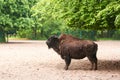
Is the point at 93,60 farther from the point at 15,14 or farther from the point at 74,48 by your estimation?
the point at 15,14

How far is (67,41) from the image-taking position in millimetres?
16812

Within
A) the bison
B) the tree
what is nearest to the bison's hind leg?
the bison

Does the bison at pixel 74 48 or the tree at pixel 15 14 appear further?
the tree at pixel 15 14

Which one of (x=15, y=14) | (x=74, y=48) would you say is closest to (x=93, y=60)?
(x=74, y=48)

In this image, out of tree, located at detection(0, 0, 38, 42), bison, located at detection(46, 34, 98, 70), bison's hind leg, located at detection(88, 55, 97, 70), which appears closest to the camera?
bison, located at detection(46, 34, 98, 70)

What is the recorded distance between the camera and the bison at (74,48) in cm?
1627

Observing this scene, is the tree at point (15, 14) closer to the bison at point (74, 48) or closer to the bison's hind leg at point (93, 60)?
the bison at point (74, 48)

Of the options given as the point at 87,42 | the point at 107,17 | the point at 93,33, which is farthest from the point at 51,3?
the point at 93,33

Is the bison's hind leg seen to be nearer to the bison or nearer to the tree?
the bison

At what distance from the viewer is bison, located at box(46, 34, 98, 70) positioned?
53.4 feet

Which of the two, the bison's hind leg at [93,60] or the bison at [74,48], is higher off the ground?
the bison at [74,48]

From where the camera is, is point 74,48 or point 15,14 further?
point 15,14

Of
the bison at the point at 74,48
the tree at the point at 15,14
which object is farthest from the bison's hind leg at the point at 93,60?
the tree at the point at 15,14

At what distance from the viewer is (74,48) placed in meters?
16.4
